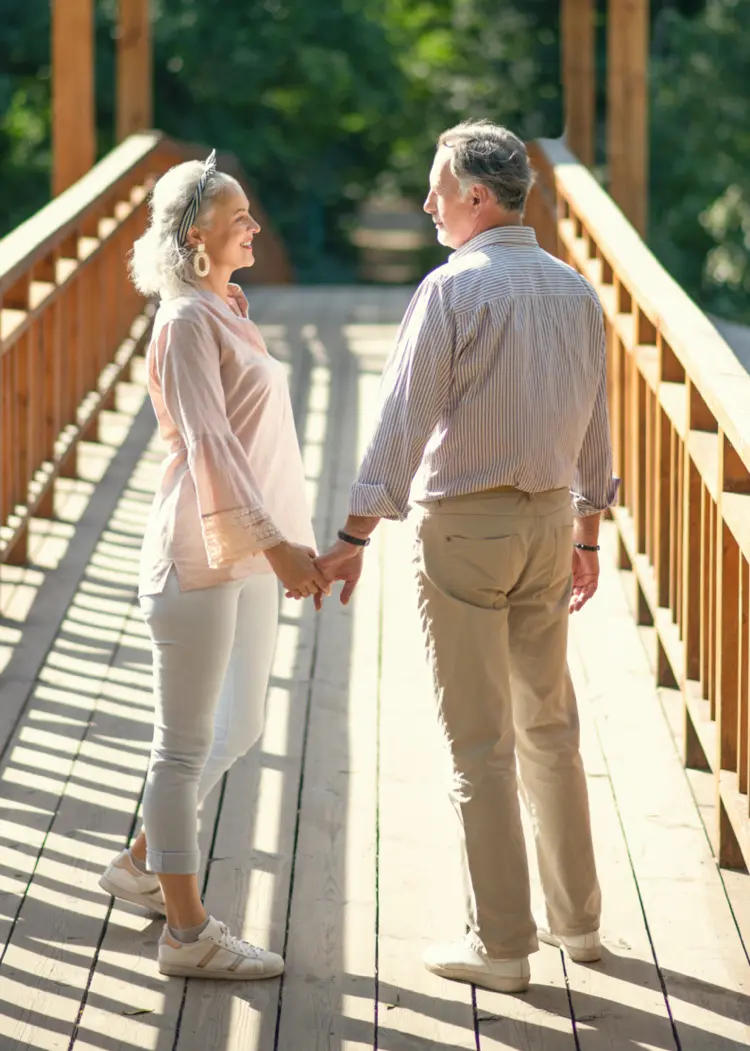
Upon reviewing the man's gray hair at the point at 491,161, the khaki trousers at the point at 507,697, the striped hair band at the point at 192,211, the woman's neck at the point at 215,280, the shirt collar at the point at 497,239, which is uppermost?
the man's gray hair at the point at 491,161

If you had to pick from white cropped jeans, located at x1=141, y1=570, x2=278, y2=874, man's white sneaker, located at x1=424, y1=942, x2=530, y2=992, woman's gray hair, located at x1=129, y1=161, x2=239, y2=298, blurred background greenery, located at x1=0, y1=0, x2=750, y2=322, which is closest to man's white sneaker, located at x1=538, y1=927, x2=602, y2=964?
man's white sneaker, located at x1=424, y1=942, x2=530, y2=992

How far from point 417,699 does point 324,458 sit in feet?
7.16

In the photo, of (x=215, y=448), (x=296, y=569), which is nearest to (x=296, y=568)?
(x=296, y=569)

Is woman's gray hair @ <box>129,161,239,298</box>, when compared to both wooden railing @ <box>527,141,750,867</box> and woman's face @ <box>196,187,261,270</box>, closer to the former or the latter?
woman's face @ <box>196,187,261,270</box>

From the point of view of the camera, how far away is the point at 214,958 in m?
2.94

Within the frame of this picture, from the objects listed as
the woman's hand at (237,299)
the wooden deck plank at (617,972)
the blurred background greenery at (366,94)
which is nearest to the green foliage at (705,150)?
the blurred background greenery at (366,94)

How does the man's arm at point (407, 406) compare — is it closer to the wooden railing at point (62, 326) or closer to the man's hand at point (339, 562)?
the man's hand at point (339, 562)

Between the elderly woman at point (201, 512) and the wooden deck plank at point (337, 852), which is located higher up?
the elderly woman at point (201, 512)

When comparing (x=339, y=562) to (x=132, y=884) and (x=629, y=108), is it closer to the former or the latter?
(x=132, y=884)

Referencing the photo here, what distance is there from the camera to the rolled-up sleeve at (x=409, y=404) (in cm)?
270

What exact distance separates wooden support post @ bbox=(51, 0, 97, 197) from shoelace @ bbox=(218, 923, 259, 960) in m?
5.92

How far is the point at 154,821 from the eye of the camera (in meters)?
2.89

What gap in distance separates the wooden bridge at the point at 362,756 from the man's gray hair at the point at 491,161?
0.55 meters

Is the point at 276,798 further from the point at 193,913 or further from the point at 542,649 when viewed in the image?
the point at 542,649
